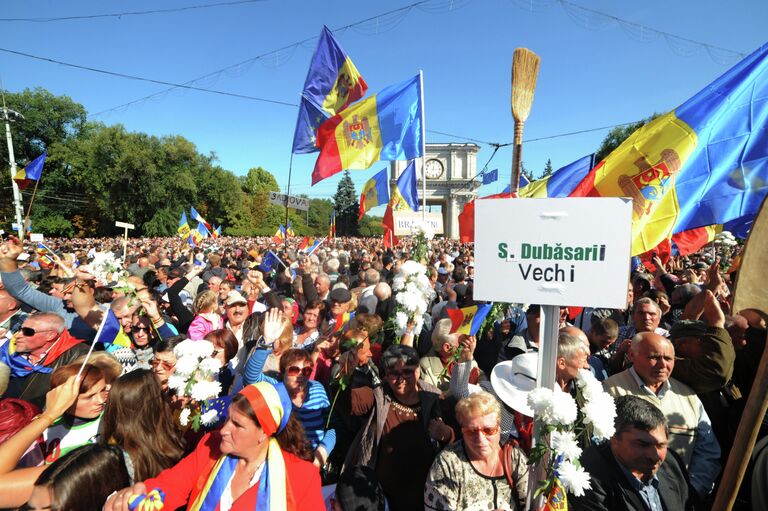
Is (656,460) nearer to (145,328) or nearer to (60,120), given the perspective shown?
(145,328)

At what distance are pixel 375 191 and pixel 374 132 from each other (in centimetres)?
368

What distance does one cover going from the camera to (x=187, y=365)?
9.09ft

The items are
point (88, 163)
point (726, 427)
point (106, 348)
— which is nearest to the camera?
point (726, 427)

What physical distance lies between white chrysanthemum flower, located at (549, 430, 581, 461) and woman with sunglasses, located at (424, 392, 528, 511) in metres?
0.64

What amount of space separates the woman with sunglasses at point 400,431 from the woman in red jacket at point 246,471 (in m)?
0.66

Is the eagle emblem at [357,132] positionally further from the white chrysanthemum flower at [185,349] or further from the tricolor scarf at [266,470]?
the tricolor scarf at [266,470]

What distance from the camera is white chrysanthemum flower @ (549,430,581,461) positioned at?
1.68 m

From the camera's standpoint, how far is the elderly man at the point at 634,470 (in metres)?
2.27

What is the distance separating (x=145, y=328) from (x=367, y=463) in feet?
10.3

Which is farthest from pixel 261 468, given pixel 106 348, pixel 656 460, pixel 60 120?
pixel 60 120

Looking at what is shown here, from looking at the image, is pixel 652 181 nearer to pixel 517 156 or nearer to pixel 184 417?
pixel 517 156

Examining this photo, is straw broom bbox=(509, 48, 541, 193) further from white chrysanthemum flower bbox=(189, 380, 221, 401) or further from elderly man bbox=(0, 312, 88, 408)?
elderly man bbox=(0, 312, 88, 408)

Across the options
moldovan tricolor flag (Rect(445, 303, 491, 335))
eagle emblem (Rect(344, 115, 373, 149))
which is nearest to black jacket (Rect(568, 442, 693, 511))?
moldovan tricolor flag (Rect(445, 303, 491, 335))

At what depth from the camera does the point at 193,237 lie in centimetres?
1889
